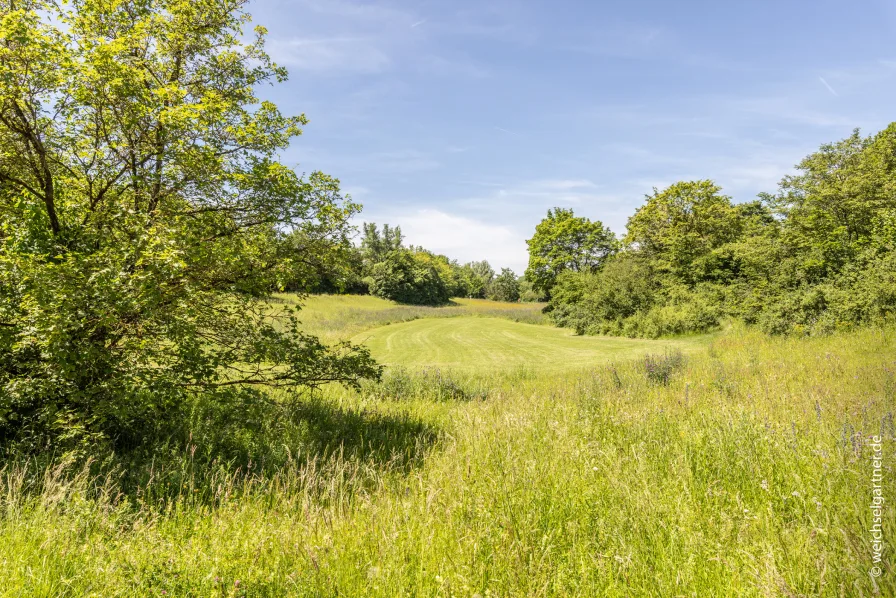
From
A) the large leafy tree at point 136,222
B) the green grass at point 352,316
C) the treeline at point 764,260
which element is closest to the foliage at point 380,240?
the green grass at point 352,316

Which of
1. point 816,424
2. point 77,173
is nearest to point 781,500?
point 816,424

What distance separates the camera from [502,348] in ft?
76.7

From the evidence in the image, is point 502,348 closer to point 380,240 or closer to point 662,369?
point 662,369

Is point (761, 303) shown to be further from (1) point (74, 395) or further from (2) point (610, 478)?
(1) point (74, 395)

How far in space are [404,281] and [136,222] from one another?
2924 inches

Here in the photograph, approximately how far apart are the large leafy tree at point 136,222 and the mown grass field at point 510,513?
1.02m

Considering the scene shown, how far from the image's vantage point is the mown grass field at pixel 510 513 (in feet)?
8.28

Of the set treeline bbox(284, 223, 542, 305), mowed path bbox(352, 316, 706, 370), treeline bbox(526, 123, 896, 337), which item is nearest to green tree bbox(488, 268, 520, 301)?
treeline bbox(284, 223, 542, 305)

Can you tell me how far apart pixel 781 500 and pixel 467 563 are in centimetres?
268

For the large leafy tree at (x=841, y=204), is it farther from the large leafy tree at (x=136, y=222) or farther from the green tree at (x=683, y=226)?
the large leafy tree at (x=136, y=222)

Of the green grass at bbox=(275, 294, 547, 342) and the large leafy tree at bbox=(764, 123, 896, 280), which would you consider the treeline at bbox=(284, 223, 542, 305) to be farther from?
the large leafy tree at bbox=(764, 123, 896, 280)

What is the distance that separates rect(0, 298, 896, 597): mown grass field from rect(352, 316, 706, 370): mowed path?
34.3 feet

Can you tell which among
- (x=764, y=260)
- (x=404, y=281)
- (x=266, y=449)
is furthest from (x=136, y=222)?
(x=404, y=281)

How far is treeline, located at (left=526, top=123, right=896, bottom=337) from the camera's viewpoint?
17391 mm
